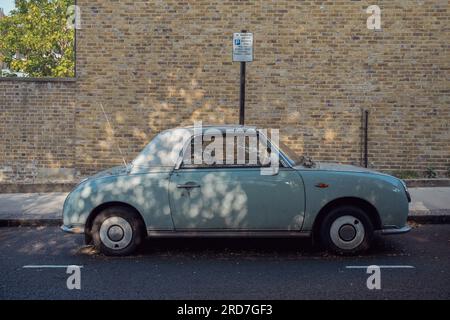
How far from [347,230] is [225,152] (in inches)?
69.3

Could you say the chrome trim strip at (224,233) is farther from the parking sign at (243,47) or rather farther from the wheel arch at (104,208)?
the parking sign at (243,47)

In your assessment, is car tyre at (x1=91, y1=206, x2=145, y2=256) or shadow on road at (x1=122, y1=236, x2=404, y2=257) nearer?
car tyre at (x1=91, y1=206, x2=145, y2=256)

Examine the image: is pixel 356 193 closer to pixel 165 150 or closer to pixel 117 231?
pixel 165 150

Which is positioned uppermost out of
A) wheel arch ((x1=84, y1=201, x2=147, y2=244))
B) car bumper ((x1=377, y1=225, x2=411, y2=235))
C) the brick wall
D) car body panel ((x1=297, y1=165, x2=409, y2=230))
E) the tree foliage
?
the tree foliage

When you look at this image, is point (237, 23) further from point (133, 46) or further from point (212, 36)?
point (133, 46)

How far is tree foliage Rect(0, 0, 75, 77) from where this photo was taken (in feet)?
120

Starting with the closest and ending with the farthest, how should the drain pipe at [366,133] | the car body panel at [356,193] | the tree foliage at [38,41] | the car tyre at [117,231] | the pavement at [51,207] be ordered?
the car body panel at [356,193] → the car tyre at [117,231] → the pavement at [51,207] → the drain pipe at [366,133] → the tree foliage at [38,41]

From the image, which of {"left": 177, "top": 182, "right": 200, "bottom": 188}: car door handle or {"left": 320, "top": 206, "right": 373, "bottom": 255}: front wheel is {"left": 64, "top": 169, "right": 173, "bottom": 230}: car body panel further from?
{"left": 320, "top": 206, "right": 373, "bottom": 255}: front wheel

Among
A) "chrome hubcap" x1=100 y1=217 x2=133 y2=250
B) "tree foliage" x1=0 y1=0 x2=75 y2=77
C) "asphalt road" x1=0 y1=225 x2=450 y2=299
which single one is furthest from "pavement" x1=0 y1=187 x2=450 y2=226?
"tree foliage" x1=0 y1=0 x2=75 y2=77

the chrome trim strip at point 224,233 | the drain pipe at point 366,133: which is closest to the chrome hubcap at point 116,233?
the chrome trim strip at point 224,233

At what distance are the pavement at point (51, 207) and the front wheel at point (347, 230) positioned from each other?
2509 mm

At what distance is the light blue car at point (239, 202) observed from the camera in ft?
20.9
